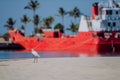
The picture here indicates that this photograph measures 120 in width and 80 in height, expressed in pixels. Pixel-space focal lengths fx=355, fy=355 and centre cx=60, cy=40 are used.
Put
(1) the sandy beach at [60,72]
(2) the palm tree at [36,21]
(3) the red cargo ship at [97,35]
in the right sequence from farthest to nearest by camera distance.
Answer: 1. (2) the palm tree at [36,21]
2. (3) the red cargo ship at [97,35]
3. (1) the sandy beach at [60,72]

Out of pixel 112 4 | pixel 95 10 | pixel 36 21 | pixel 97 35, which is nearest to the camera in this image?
pixel 97 35

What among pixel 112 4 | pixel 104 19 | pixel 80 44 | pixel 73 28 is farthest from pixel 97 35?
pixel 73 28

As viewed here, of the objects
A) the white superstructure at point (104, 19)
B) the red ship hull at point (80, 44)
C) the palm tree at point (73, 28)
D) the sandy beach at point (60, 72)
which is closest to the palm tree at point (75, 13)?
the palm tree at point (73, 28)

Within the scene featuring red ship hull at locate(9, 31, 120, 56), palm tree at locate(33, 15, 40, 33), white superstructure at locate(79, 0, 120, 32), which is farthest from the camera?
palm tree at locate(33, 15, 40, 33)

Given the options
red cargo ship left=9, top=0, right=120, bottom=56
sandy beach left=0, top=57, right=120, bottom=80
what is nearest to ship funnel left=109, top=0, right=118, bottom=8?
red cargo ship left=9, top=0, right=120, bottom=56

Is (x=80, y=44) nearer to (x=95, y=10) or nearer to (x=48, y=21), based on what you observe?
(x=95, y=10)

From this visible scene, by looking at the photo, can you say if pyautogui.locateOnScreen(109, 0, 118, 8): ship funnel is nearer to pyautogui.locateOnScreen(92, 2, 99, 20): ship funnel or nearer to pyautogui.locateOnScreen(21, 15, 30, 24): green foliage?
pyautogui.locateOnScreen(92, 2, 99, 20): ship funnel

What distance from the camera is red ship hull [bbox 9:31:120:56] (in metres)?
56.9

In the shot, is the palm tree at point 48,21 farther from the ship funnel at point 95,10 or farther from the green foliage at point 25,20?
the ship funnel at point 95,10

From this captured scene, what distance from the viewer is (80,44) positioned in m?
59.8

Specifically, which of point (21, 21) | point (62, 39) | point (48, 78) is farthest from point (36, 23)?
point (48, 78)


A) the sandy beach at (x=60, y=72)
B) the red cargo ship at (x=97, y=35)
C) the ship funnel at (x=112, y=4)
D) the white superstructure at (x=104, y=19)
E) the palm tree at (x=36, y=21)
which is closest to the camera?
the sandy beach at (x=60, y=72)

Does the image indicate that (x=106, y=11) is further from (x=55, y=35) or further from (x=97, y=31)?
(x=55, y=35)

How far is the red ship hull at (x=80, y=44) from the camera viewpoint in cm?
5688
